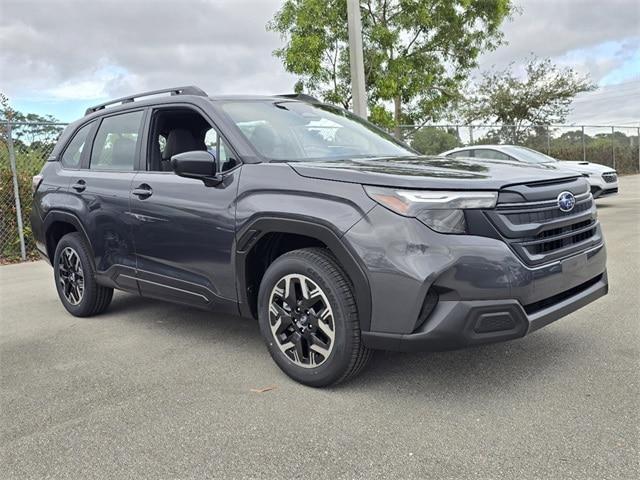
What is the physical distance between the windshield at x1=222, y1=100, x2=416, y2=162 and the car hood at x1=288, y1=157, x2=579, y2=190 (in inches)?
11.5

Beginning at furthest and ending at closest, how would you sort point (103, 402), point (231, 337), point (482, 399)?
point (231, 337) → point (103, 402) → point (482, 399)

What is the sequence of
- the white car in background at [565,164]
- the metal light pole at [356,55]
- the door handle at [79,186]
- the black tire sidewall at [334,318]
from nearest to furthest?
the black tire sidewall at [334,318]
the door handle at [79,186]
the metal light pole at [356,55]
the white car in background at [565,164]

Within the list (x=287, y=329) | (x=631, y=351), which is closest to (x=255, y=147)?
(x=287, y=329)

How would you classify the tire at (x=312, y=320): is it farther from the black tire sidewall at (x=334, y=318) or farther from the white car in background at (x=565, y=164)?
the white car in background at (x=565, y=164)

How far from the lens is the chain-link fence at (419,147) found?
29.1 ft

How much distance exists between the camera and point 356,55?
28.9ft

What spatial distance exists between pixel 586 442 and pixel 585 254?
113 cm

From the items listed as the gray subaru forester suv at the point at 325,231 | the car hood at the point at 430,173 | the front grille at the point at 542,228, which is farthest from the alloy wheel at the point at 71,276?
the front grille at the point at 542,228

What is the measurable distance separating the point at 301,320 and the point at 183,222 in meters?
1.15

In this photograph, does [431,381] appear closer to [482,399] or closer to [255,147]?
[482,399]

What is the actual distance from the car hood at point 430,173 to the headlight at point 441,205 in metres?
0.04

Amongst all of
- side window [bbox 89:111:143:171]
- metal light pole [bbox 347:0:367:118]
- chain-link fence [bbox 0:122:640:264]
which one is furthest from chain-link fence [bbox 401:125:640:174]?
side window [bbox 89:111:143:171]

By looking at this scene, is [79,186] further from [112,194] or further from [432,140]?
[432,140]

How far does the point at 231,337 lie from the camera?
14.8 ft
